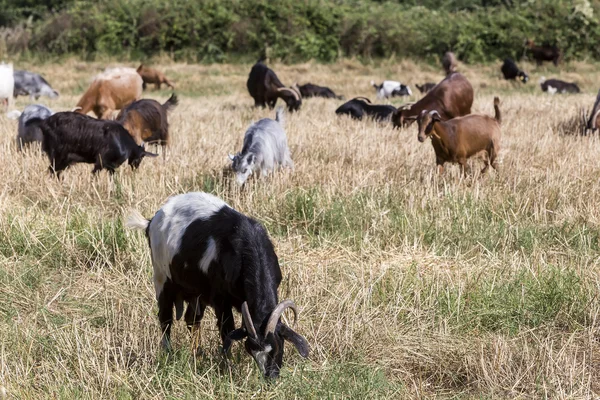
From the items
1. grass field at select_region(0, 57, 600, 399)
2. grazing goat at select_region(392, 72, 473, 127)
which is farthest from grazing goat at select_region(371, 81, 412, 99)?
grass field at select_region(0, 57, 600, 399)

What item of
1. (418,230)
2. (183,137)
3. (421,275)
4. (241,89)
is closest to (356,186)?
→ (418,230)

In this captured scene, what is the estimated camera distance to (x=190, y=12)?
101 ft

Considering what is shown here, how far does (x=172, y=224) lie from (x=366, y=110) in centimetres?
1117

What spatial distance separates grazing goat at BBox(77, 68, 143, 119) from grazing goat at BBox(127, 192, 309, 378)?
9.22 m

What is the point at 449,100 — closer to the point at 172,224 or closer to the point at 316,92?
the point at 172,224

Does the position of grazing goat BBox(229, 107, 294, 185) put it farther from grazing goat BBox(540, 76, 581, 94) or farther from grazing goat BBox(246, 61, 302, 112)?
grazing goat BBox(540, 76, 581, 94)

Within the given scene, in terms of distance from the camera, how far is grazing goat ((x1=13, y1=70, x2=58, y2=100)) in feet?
68.9

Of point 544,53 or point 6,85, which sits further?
point 544,53

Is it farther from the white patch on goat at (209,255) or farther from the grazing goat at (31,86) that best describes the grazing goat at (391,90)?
the white patch on goat at (209,255)

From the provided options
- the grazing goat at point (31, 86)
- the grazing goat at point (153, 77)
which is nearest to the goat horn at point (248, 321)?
the grazing goat at point (31, 86)

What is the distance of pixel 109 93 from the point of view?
47.5 feet

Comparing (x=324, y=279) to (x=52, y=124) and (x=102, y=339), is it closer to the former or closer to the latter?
(x=102, y=339)

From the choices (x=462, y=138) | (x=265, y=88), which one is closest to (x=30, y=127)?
(x=462, y=138)

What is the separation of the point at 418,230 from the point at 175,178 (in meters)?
2.78
